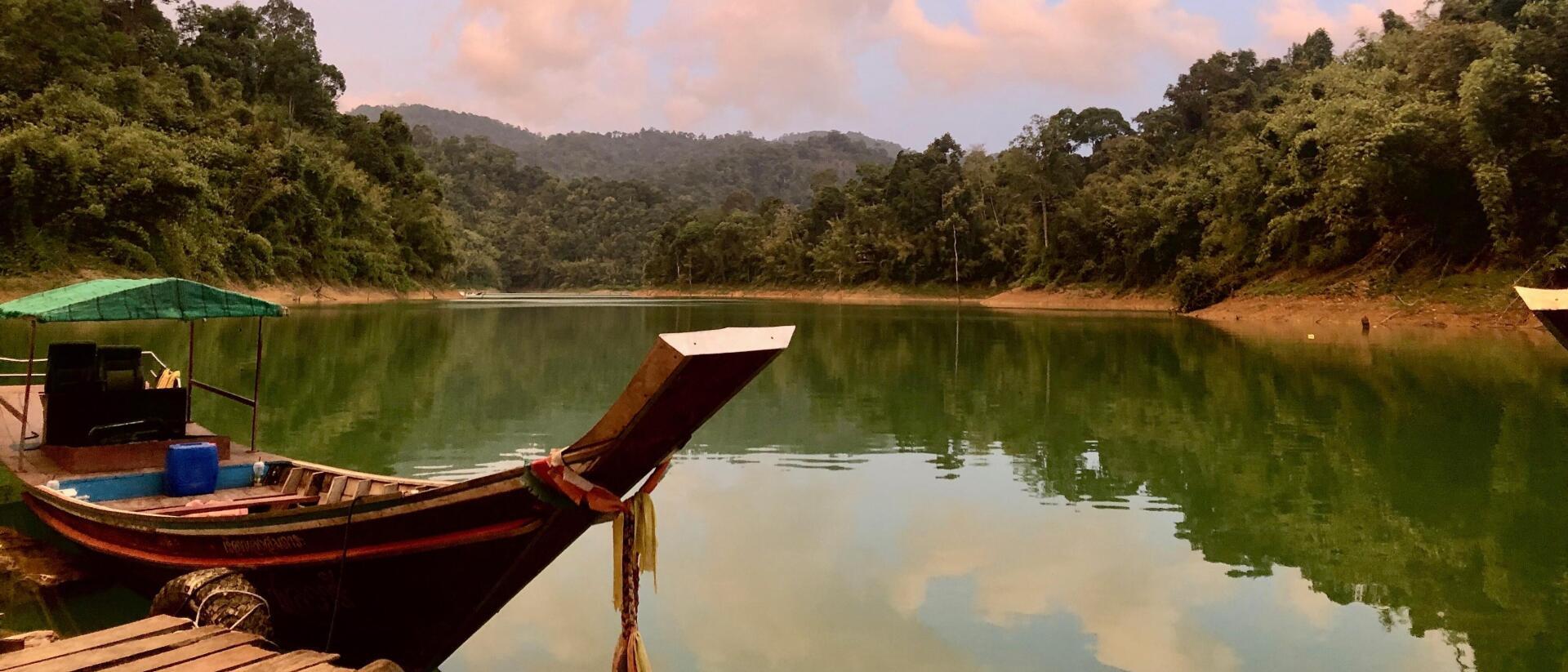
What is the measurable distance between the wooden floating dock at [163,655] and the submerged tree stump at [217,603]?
Result: 250 millimetres

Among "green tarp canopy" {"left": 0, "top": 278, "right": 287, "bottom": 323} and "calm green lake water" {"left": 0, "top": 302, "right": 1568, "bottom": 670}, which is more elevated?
"green tarp canopy" {"left": 0, "top": 278, "right": 287, "bottom": 323}

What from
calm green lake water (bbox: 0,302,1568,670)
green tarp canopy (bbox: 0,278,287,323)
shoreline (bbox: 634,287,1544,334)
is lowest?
calm green lake water (bbox: 0,302,1568,670)

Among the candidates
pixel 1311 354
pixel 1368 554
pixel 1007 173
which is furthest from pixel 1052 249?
pixel 1368 554

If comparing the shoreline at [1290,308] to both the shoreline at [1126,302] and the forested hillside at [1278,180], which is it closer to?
the shoreline at [1126,302]

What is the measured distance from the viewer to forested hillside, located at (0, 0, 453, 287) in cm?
2870

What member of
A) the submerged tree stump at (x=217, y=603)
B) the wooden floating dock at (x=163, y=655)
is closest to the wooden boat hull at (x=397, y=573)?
the submerged tree stump at (x=217, y=603)

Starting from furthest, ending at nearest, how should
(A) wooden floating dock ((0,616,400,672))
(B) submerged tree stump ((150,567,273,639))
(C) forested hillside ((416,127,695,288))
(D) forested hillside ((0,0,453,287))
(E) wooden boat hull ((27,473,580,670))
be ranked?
(C) forested hillside ((416,127,695,288)) → (D) forested hillside ((0,0,453,287)) → (B) submerged tree stump ((150,567,273,639)) → (E) wooden boat hull ((27,473,580,670)) → (A) wooden floating dock ((0,616,400,672))

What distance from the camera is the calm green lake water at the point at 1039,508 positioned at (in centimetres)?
518

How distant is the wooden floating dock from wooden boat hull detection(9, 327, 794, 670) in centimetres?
49

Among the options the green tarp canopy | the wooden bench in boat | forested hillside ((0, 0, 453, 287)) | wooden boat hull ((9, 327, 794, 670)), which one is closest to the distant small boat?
wooden boat hull ((9, 327, 794, 670))

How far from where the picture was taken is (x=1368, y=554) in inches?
262

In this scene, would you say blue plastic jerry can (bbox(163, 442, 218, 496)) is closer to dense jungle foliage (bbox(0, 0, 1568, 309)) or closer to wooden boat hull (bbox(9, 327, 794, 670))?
wooden boat hull (bbox(9, 327, 794, 670))

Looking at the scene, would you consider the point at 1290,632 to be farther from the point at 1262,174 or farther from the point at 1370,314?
the point at 1262,174

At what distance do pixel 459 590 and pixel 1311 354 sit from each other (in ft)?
69.0
